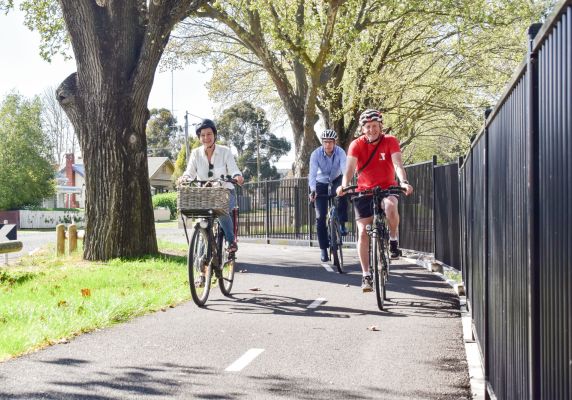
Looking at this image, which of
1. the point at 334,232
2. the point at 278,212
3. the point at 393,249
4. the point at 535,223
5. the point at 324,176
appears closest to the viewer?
the point at 535,223

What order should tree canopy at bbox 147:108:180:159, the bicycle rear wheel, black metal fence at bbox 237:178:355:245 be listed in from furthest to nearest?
1. tree canopy at bbox 147:108:180:159
2. black metal fence at bbox 237:178:355:245
3. the bicycle rear wheel

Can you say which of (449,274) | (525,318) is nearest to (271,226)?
(449,274)

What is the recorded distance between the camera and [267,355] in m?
5.34

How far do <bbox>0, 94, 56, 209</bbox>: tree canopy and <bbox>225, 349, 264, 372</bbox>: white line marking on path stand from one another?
54.8 meters

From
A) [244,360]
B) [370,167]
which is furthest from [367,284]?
[244,360]

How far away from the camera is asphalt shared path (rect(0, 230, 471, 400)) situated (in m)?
4.38

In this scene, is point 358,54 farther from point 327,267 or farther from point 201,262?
point 201,262

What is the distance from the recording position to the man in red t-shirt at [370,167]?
7482 millimetres

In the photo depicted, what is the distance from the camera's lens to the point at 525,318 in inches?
102

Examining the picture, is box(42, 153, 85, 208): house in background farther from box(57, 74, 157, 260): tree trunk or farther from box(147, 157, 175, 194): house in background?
box(57, 74, 157, 260): tree trunk

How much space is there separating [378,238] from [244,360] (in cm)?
258

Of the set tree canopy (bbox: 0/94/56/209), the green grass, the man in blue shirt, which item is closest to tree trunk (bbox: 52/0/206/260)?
the green grass

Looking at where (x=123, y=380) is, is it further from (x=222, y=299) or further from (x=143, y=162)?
(x=143, y=162)

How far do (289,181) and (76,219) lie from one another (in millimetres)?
44085
